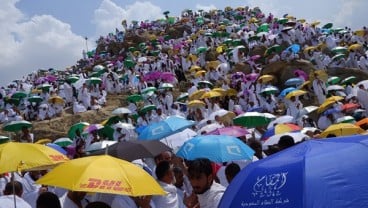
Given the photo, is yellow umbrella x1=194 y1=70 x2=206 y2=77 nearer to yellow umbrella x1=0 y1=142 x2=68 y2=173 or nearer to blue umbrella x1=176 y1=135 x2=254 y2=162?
blue umbrella x1=176 y1=135 x2=254 y2=162

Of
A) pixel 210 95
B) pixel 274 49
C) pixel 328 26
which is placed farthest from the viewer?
pixel 328 26

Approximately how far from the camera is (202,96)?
55.5 ft

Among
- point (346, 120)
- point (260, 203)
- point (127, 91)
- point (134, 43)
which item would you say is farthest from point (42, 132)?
point (134, 43)

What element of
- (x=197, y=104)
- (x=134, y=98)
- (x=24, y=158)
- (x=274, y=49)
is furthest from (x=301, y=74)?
(x=24, y=158)

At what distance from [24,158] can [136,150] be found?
179cm

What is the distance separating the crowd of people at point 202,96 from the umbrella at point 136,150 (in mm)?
179

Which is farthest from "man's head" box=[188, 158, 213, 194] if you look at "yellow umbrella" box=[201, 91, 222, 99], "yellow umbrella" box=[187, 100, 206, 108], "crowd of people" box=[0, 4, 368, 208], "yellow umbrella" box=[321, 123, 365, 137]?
"yellow umbrella" box=[201, 91, 222, 99]

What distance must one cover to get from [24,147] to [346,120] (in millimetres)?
7420

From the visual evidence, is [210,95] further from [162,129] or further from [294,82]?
[162,129]

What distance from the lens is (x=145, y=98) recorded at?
19.9 meters

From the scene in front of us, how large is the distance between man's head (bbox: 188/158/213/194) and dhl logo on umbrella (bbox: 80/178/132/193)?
0.59 meters

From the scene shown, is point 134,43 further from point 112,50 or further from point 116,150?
point 116,150

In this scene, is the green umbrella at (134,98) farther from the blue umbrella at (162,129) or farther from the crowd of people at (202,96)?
the blue umbrella at (162,129)

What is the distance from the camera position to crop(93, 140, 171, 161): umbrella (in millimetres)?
6711
